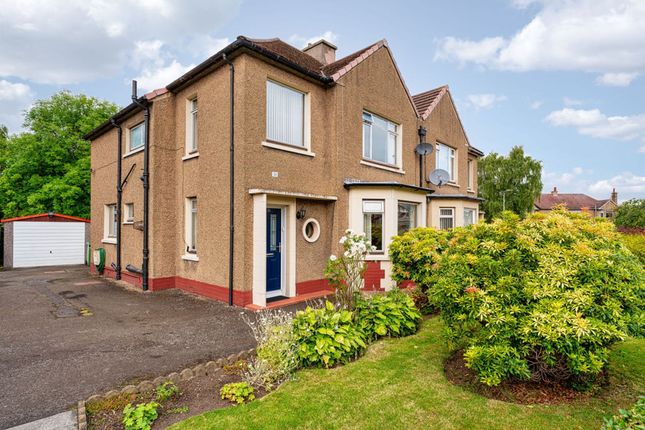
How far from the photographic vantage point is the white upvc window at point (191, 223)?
10023 mm

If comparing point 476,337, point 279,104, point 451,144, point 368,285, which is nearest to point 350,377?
point 476,337

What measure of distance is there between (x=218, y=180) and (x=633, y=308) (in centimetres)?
829

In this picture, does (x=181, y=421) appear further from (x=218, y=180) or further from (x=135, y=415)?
(x=218, y=180)

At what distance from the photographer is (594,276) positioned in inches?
144

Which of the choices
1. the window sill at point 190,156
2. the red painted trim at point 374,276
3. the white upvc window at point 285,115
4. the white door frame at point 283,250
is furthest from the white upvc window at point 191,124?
the red painted trim at point 374,276

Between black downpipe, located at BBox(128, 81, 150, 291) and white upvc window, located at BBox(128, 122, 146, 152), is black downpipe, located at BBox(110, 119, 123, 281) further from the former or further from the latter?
black downpipe, located at BBox(128, 81, 150, 291)

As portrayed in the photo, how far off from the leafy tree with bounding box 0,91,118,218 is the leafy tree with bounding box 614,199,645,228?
2114 inches

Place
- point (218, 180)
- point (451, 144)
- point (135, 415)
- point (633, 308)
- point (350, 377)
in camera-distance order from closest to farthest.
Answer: point (135, 415) < point (633, 308) < point (350, 377) < point (218, 180) < point (451, 144)

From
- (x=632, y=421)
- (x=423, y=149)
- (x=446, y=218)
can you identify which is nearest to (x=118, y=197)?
(x=423, y=149)

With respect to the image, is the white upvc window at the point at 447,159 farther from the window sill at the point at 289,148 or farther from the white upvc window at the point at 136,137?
the white upvc window at the point at 136,137

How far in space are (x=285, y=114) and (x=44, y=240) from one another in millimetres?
17314

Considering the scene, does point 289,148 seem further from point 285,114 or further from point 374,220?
point 374,220

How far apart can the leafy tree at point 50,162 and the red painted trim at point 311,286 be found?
23.1 m

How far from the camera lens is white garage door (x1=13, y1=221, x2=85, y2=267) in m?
17.5
